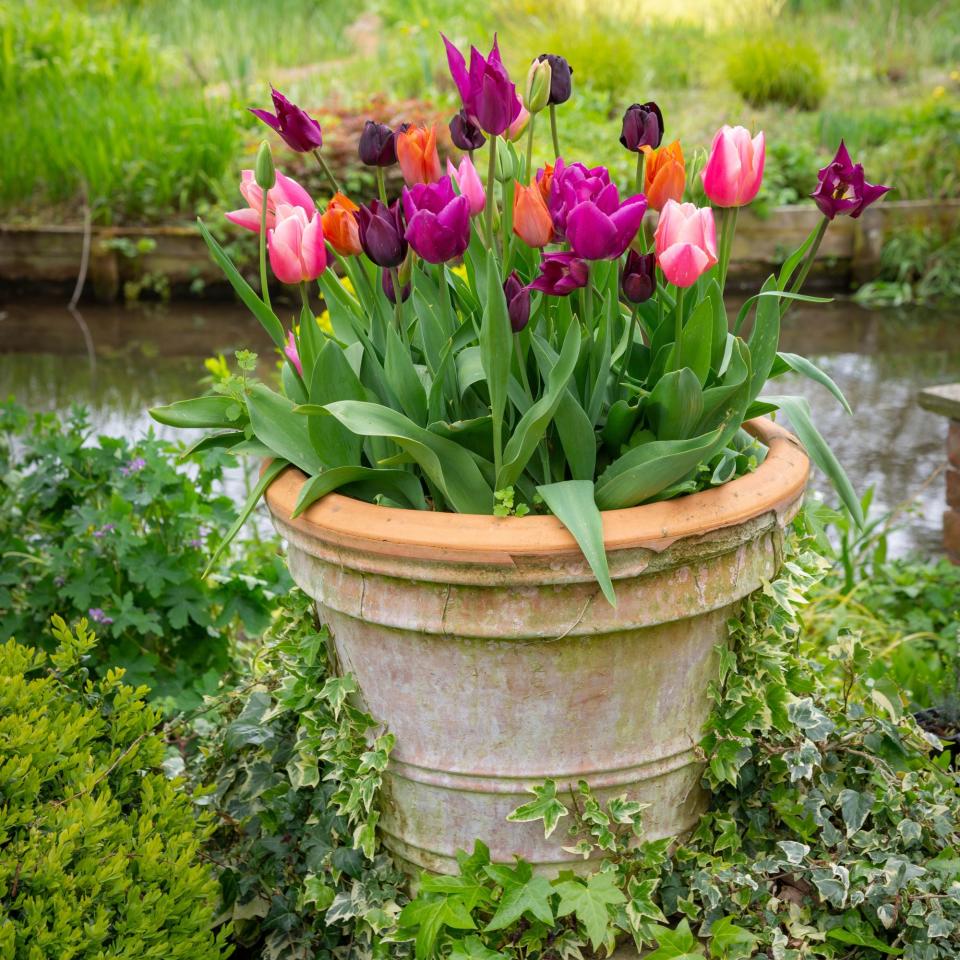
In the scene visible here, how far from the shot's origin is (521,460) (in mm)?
1544

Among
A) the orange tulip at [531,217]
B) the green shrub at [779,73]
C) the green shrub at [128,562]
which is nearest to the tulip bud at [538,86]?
the orange tulip at [531,217]

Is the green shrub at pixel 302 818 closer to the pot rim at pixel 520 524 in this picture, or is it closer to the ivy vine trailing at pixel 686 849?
the ivy vine trailing at pixel 686 849

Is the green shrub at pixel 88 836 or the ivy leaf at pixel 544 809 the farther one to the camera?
the ivy leaf at pixel 544 809

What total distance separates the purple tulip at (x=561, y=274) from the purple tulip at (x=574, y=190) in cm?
6

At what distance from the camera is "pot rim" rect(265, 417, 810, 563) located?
58.6 inches

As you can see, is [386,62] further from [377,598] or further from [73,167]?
[377,598]

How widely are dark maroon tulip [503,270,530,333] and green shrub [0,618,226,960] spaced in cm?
75

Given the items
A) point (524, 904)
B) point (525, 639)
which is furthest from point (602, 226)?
point (524, 904)

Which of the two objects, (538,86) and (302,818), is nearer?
(538,86)

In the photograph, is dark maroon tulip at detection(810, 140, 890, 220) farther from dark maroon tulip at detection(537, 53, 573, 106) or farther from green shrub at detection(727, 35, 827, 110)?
green shrub at detection(727, 35, 827, 110)

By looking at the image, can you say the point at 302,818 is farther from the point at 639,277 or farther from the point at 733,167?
the point at 733,167

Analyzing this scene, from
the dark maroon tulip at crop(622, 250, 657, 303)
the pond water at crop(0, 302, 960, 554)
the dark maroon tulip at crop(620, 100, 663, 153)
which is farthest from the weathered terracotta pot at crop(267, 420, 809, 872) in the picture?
the pond water at crop(0, 302, 960, 554)

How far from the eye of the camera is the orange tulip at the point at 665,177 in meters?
1.67

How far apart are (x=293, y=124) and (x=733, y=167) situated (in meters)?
0.60
